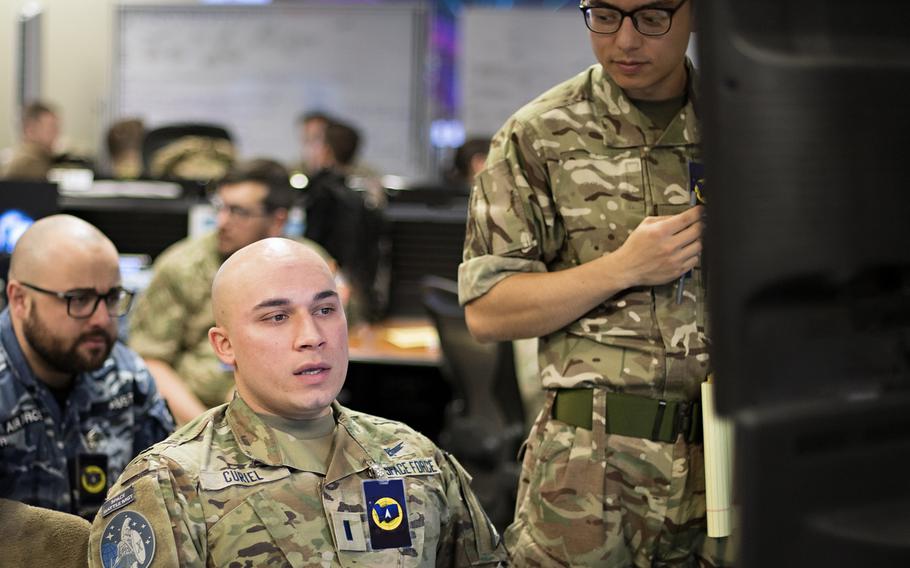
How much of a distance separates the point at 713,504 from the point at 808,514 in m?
0.90

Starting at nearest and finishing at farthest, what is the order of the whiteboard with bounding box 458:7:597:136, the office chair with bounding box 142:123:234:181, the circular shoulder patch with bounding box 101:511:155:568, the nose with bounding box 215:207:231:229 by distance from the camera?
the circular shoulder patch with bounding box 101:511:155:568
the nose with bounding box 215:207:231:229
the office chair with bounding box 142:123:234:181
the whiteboard with bounding box 458:7:597:136

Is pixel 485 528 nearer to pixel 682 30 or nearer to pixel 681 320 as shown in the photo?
pixel 681 320

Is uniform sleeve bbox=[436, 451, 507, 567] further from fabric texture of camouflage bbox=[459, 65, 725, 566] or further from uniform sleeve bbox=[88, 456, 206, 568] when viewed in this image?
uniform sleeve bbox=[88, 456, 206, 568]

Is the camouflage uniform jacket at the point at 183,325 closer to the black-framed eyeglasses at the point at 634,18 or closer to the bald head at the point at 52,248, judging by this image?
the bald head at the point at 52,248

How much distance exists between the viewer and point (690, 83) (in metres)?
1.77

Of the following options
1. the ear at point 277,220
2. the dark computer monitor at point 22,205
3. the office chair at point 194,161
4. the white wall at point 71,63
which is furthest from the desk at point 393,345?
the white wall at point 71,63

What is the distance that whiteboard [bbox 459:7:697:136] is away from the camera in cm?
852

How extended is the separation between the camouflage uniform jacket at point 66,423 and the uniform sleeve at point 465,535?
2.67 ft

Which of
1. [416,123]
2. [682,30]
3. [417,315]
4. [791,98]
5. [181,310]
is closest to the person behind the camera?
[791,98]

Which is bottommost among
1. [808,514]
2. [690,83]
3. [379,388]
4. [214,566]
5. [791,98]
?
[379,388]

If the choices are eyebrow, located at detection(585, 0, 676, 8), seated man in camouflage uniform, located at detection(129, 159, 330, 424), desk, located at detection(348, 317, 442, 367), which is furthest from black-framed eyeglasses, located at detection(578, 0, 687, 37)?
desk, located at detection(348, 317, 442, 367)

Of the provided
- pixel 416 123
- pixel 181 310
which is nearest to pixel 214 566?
pixel 181 310

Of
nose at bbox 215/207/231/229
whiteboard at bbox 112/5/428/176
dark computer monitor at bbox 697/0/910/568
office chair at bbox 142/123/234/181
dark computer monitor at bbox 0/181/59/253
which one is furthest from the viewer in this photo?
whiteboard at bbox 112/5/428/176

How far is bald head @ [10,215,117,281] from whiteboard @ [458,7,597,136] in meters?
6.34
